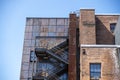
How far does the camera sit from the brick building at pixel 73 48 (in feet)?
95.9

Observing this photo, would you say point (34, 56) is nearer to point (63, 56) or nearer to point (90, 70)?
point (63, 56)

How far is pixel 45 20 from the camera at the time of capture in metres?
38.6

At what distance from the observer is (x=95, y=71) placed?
29.2 meters

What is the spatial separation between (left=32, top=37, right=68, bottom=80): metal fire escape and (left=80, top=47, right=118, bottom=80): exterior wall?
3608mm

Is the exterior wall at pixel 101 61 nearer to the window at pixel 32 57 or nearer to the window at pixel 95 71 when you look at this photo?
the window at pixel 95 71

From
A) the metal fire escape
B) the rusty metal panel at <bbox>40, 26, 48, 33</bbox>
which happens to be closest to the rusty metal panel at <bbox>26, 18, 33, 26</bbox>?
the rusty metal panel at <bbox>40, 26, 48, 33</bbox>

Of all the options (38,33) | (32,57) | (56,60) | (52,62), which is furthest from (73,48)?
(38,33)

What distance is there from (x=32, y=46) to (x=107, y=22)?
33.5 ft

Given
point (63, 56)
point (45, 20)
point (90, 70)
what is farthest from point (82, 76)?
point (45, 20)

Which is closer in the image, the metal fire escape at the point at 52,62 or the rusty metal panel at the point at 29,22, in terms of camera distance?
the metal fire escape at the point at 52,62

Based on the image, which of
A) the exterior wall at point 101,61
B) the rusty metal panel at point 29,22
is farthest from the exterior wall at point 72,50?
the rusty metal panel at point 29,22

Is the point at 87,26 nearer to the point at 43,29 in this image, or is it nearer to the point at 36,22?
the point at 43,29

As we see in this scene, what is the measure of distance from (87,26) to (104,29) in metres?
3.12

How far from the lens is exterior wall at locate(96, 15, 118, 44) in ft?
117
